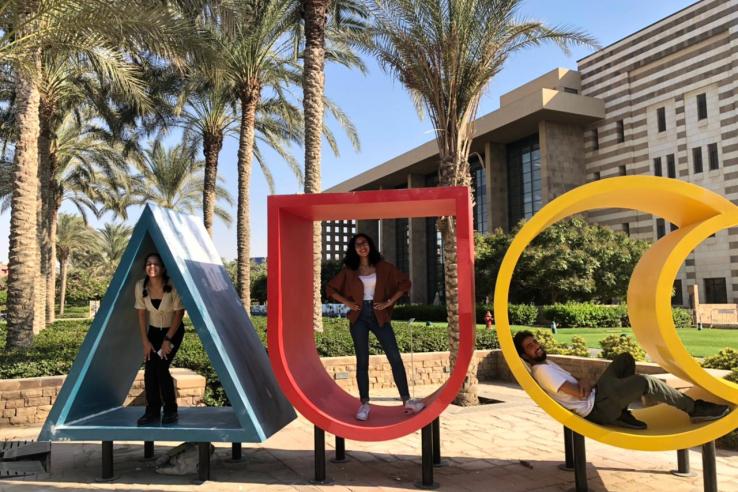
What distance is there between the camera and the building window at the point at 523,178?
43031 millimetres

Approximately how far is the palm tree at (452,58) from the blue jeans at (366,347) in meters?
3.54

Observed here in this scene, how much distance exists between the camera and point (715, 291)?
36.0 metres

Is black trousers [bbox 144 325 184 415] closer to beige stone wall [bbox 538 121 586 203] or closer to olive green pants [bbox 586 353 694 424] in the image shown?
olive green pants [bbox 586 353 694 424]

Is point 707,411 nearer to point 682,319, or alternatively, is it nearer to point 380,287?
point 380,287

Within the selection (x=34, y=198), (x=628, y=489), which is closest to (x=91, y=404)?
(x=628, y=489)

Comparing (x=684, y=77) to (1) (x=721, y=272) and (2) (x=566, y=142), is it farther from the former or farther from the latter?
(1) (x=721, y=272)

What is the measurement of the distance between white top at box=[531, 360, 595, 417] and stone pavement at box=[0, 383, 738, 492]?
2.45 ft

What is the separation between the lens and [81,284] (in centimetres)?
5672

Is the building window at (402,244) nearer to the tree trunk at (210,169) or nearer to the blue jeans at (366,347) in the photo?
the tree trunk at (210,169)

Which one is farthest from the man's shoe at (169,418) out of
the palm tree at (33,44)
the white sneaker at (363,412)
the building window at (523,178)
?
the building window at (523,178)

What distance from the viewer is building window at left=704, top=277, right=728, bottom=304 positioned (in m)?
35.4

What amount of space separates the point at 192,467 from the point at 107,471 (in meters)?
0.75

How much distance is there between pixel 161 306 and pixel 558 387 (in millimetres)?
3619

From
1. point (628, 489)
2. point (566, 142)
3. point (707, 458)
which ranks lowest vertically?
point (628, 489)
